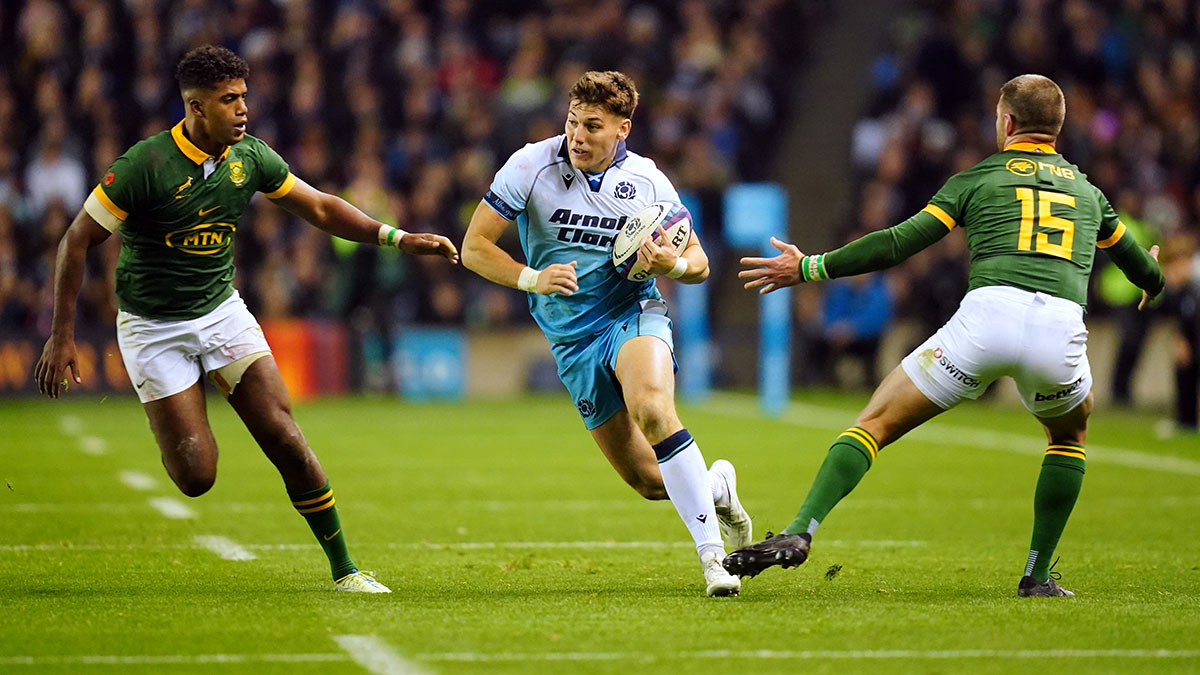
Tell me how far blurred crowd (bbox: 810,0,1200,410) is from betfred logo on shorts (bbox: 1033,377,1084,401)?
14.8m

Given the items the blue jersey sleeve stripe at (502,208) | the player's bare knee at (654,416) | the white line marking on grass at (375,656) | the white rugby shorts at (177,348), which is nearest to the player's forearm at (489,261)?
the blue jersey sleeve stripe at (502,208)

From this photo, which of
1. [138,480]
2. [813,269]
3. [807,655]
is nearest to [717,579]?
[807,655]

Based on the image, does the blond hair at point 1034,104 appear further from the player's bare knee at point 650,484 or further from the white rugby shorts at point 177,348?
the white rugby shorts at point 177,348

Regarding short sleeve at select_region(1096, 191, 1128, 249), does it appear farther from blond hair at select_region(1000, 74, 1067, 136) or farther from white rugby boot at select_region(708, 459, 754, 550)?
white rugby boot at select_region(708, 459, 754, 550)

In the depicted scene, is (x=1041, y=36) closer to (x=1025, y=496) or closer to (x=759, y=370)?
(x=759, y=370)

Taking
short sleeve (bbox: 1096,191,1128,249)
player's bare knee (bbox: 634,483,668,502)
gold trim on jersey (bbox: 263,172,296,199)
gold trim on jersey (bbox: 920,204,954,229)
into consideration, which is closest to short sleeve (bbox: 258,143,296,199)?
gold trim on jersey (bbox: 263,172,296,199)

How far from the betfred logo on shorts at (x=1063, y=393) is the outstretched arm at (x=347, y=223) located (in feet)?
9.08

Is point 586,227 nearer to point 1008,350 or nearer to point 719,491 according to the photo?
point 719,491

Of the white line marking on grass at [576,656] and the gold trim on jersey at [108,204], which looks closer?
the white line marking on grass at [576,656]

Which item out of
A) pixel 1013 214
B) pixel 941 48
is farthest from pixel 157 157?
pixel 941 48

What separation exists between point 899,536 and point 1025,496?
102 inches

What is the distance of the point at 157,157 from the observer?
7.28 meters

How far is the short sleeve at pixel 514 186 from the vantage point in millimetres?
7637

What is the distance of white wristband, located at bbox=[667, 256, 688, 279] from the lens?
7.33 metres
